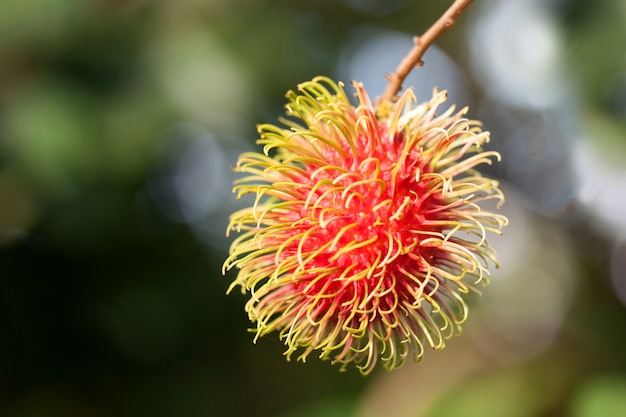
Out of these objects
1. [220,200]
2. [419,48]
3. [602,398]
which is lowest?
[220,200]

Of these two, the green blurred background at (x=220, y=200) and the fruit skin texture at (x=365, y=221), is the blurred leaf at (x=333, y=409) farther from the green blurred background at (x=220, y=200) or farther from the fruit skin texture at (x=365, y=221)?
the fruit skin texture at (x=365, y=221)

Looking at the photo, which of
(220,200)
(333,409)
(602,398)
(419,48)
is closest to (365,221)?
(419,48)

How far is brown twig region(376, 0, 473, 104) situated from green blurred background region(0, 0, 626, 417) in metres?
0.62

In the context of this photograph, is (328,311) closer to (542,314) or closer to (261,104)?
(261,104)

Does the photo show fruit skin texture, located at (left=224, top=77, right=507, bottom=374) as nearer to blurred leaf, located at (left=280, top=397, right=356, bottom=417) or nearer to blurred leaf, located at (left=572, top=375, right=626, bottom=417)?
blurred leaf, located at (left=572, top=375, right=626, bottom=417)

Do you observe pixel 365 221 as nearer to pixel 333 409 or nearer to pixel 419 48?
pixel 419 48

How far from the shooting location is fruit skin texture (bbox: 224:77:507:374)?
4.11 ft

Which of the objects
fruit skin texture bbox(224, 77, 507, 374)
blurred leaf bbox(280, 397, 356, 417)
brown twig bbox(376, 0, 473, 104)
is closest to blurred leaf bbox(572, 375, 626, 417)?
fruit skin texture bbox(224, 77, 507, 374)

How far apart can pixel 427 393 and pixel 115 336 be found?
257 cm

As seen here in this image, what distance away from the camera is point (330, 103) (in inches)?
51.8

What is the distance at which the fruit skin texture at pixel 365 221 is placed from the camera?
49.3 inches

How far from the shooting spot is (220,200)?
4.97 metres

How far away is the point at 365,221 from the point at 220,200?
3.81m

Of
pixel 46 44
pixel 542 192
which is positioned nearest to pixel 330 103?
pixel 542 192
